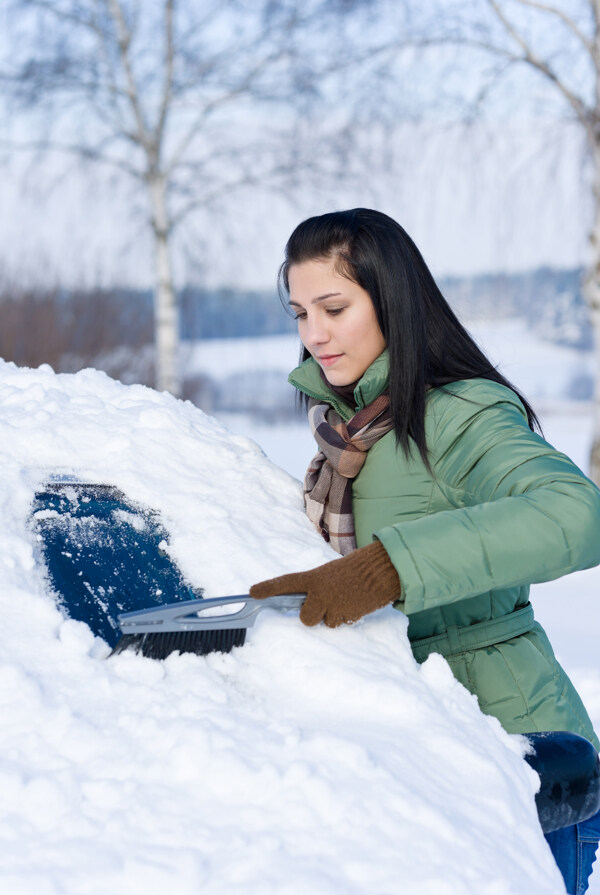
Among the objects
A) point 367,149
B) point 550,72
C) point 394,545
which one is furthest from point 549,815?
point 367,149

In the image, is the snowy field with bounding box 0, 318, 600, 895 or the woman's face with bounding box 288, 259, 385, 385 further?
the woman's face with bounding box 288, 259, 385, 385

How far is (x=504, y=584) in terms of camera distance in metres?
1.46

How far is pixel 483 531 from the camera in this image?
144 centimetres

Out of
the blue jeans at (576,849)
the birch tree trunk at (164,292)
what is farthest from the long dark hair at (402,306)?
the birch tree trunk at (164,292)

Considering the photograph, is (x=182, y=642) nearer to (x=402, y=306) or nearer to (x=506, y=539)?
(x=506, y=539)

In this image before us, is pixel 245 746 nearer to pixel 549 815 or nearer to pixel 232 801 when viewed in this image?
pixel 232 801

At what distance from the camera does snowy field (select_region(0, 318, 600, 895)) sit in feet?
3.44

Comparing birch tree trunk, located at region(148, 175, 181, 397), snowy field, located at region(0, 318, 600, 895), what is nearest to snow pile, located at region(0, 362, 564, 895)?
snowy field, located at region(0, 318, 600, 895)

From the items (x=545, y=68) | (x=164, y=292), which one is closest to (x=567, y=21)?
(x=545, y=68)

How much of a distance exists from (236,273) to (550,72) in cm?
488

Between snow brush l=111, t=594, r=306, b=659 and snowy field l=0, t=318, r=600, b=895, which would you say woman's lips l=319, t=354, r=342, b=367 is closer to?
snowy field l=0, t=318, r=600, b=895

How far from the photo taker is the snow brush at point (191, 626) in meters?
1.37

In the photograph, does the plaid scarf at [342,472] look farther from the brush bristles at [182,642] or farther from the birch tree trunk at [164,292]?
the birch tree trunk at [164,292]

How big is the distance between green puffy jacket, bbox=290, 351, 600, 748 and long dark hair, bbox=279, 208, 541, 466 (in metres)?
0.04
